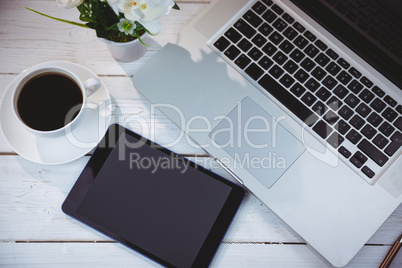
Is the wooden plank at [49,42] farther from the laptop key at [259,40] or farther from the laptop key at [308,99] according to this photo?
the laptop key at [308,99]

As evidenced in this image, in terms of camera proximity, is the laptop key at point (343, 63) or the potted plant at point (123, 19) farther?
the laptop key at point (343, 63)

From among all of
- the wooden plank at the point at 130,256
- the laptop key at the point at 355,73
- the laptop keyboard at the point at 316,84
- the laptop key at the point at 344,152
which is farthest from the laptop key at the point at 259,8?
the wooden plank at the point at 130,256

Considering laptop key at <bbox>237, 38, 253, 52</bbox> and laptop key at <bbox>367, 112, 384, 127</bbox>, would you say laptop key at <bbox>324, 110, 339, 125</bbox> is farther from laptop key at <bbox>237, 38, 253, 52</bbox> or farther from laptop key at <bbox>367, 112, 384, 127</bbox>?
laptop key at <bbox>237, 38, 253, 52</bbox>

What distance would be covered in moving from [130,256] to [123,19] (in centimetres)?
43

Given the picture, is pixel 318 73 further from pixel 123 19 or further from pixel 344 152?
pixel 123 19

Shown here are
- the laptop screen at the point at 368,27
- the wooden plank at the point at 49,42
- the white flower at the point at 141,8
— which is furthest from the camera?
the wooden plank at the point at 49,42

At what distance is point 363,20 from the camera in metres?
0.71

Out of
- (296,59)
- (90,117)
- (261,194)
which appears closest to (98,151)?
(90,117)

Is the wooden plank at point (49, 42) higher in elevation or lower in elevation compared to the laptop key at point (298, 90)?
lower

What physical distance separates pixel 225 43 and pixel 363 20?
0.83ft

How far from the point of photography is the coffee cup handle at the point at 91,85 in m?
0.70

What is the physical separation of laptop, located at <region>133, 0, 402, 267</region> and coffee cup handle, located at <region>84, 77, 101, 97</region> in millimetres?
80

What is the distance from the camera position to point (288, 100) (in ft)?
2.45

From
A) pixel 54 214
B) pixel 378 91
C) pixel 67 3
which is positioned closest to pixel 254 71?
pixel 378 91
